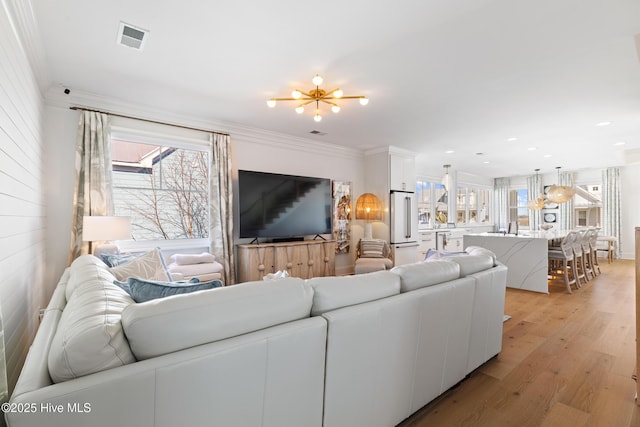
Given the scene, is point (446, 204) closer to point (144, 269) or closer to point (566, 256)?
point (566, 256)

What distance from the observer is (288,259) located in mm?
4773

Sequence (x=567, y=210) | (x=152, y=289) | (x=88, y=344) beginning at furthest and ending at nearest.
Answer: (x=567, y=210)
(x=152, y=289)
(x=88, y=344)

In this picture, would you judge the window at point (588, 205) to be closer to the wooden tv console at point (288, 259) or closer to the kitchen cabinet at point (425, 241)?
the kitchen cabinet at point (425, 241)

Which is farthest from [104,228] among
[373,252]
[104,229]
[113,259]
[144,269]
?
[373,252]

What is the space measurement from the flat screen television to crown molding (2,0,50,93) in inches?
93.5

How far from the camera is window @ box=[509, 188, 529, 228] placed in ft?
32.9

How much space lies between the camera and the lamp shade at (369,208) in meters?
6.08

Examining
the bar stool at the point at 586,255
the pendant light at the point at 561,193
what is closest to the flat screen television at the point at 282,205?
the bar stool at the point at 586,255

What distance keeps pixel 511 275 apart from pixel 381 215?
2435 millimetres

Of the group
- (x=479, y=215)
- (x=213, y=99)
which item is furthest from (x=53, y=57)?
(x=479, y=215)

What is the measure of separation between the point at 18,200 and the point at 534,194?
457 inches

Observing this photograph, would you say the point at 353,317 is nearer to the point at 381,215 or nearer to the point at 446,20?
the point at 446,20

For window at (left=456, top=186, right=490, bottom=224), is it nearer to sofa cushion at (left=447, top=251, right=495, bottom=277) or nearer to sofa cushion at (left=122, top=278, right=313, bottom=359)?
sofa cushion at (left=447, top=251, right=495, bottom=277)

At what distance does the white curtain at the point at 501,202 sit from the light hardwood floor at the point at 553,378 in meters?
7.09
